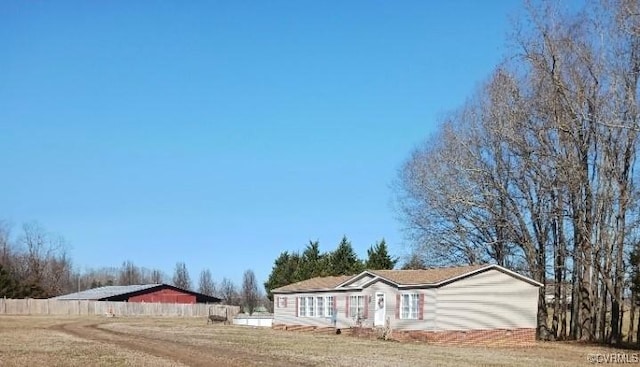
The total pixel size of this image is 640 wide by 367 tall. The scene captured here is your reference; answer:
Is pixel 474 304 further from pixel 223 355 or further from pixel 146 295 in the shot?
pixel 146 295

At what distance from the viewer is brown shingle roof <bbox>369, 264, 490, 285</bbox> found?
118ft

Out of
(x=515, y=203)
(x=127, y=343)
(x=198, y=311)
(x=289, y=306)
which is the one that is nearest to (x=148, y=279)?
(x=198, y=311)

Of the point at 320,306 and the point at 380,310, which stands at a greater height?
the point at 380,310

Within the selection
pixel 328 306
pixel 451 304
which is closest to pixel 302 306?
pixel 328 306

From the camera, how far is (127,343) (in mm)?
26969

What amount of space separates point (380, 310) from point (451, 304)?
4617 mm

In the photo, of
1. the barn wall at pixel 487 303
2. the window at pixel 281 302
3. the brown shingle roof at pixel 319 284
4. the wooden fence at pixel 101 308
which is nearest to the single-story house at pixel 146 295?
the wooden fence at pixel 101 308

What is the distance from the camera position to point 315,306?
45000 millimetres

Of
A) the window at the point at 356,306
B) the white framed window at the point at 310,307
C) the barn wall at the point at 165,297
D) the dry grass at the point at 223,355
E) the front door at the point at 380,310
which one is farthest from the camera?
the barn wall at the point at 165,297

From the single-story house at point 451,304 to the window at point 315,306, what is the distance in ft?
9.02

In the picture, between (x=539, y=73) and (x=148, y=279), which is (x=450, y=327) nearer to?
(x=539, y=73)

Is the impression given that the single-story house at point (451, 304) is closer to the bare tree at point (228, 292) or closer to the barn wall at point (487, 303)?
the barn wall at point (487, 303)

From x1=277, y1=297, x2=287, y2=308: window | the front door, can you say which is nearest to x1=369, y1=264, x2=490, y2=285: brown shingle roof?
the front door

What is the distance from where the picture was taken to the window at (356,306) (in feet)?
133
